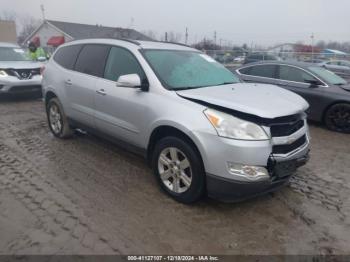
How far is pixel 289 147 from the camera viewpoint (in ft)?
11.0

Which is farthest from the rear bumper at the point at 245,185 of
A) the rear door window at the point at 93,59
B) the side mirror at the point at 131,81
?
the rear door window at the point at 93,59

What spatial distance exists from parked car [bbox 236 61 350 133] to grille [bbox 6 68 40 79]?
21.3 ft

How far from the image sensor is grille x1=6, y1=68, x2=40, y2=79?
9104 millimetres

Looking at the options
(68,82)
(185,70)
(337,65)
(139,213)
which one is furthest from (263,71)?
(337,65)

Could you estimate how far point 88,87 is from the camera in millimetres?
4688

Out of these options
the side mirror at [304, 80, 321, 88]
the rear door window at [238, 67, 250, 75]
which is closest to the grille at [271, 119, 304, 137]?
the side mirror at [304, 80, 321, 88]

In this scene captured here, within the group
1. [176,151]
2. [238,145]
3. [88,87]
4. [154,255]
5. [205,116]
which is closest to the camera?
[154,255]

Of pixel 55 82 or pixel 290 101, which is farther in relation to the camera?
pixel 55 82

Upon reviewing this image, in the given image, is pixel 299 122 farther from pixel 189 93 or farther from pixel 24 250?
pixel 24 250

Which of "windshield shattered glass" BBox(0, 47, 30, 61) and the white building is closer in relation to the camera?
"windshield shattered glass" BBox(0, 47, 30, 61)

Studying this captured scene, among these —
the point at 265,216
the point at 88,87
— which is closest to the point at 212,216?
the point at 265,216

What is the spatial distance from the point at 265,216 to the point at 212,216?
1.89 ft

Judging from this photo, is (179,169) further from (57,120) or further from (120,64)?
(57,120)

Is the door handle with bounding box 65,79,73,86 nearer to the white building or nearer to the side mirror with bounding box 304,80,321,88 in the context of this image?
the side mirror with bounding box 304,80,321,88
